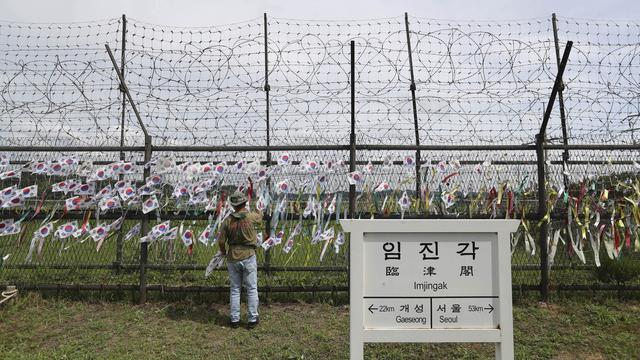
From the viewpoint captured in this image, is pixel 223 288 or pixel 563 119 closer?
pixel 223 288

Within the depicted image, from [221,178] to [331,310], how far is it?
1948 millimetres

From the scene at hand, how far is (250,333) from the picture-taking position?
4.56 metres

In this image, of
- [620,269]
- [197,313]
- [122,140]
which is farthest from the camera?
[122,140]

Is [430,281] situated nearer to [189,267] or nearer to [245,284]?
[245,284]

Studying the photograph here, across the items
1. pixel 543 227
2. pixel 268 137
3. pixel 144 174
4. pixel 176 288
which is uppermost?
pixel 268 137

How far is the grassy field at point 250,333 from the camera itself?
13.5ft

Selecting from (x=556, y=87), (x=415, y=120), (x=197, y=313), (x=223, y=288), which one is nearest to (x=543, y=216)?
(x=556, y=87)

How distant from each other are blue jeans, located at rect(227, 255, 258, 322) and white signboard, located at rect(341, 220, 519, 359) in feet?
7.19

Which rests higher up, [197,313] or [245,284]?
[245,284]

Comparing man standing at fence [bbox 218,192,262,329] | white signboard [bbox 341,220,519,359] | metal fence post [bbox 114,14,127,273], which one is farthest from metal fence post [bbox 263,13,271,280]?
white signboard [bbox 341,220,519,359]

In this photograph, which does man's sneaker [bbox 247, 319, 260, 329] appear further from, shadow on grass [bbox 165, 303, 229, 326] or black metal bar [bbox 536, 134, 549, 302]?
black metal bar [bbox 536, 134, 549, 302]

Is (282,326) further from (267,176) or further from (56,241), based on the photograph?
(56,241)

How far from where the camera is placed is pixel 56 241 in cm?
575

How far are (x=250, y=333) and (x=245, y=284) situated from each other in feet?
1.66
